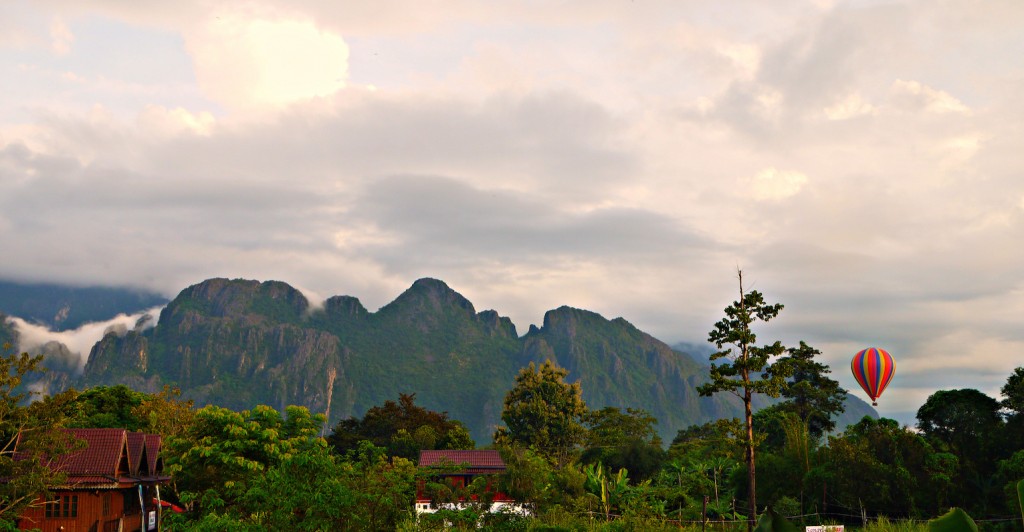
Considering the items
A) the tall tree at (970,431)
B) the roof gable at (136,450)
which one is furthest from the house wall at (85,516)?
the tall tree at (970,431)

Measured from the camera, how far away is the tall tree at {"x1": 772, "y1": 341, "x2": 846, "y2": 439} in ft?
245

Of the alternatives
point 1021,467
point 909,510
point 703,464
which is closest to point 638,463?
point 703,464

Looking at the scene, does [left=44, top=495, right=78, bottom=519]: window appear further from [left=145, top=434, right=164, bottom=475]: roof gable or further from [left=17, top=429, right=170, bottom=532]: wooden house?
[left=145, top=434, right=164, bottom=475]: roof gable

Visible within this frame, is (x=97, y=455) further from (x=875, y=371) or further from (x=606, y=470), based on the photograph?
(x=875, y=371)

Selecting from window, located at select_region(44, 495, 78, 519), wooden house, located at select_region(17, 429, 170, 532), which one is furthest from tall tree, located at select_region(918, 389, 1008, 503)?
window, located at select_region(44, 495, 78, 519)

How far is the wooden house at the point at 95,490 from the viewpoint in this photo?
33406 mm

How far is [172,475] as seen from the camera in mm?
41656

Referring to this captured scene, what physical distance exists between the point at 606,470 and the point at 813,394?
1050 inches

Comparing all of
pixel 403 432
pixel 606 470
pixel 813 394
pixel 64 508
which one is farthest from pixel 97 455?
pixel 813 394

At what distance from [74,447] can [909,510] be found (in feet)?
125

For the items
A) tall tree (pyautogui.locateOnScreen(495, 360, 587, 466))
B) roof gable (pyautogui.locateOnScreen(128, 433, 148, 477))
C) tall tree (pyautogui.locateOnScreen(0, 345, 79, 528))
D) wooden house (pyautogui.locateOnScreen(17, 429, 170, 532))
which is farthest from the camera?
tall tree (pyautogui.locateOnScreen(495, 360, 587, 466))

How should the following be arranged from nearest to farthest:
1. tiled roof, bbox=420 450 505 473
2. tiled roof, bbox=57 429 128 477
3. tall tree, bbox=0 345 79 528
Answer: tall tree, bbox=0 345 79 528
tiled roof, bbox=57 429 128 477
tiled roof, bbox=420 450 505 473

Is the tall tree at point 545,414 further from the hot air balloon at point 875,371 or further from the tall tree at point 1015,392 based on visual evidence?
the tall tree at point 1015,392

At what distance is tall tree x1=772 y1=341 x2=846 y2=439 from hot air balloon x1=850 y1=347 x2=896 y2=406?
20.6 metres
